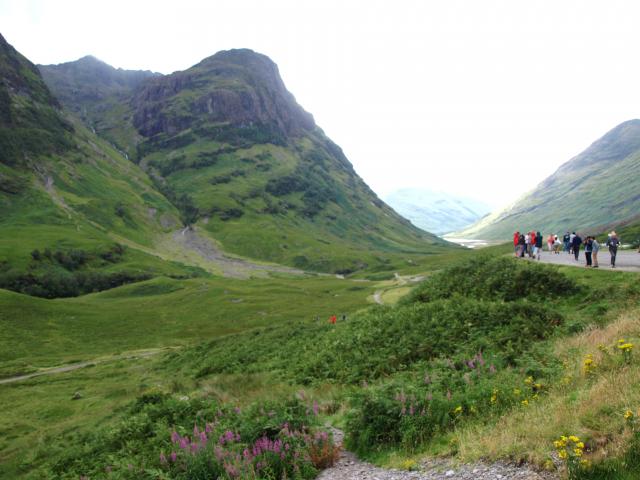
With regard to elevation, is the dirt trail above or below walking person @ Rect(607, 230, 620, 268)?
below

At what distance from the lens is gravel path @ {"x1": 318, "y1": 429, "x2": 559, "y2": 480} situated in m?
8.09

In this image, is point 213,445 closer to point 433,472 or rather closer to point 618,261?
point 433,472

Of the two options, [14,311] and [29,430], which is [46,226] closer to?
[14,311]

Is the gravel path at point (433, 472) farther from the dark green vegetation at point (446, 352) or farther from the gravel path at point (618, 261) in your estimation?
the gravel path at point (618, 261)

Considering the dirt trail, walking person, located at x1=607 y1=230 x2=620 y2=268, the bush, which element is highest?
walking person, located at x1=607 y1=230 x2=620 y2=268

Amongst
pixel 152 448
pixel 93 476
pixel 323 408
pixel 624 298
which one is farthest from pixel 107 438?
pixel 624 298

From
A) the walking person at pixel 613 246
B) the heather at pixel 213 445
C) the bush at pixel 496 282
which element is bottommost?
the heather at pixel 213 445

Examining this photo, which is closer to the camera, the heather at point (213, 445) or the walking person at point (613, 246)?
the heather at point (213, 445)

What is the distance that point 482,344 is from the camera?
61.6 feet

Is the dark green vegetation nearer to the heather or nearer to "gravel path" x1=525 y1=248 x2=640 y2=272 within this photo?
the heather

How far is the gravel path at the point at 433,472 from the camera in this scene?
809cm

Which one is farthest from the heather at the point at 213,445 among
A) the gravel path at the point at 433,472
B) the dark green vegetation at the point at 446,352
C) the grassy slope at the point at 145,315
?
the grassy slope at the point at 145,315

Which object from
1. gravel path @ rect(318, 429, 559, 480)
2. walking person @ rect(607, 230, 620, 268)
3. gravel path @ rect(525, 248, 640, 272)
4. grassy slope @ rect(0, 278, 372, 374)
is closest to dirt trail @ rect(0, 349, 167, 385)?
grassy slope @ rect(0, 278, 372, 374)

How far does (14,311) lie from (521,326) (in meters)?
105
